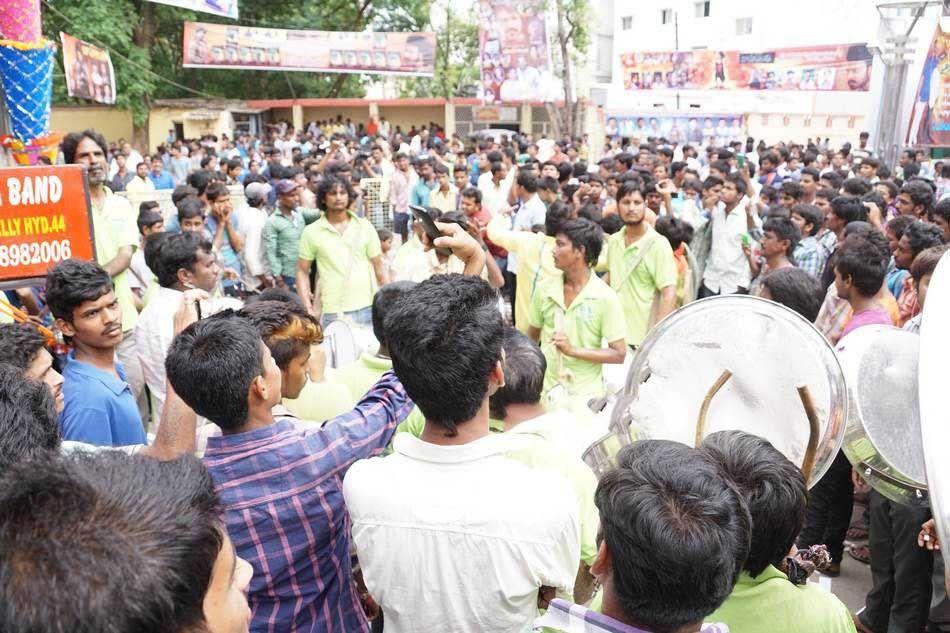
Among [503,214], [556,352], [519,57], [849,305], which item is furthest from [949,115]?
[556,352]

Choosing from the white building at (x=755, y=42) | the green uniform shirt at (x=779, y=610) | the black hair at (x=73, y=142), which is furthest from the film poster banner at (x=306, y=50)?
the green uniform shirt at (x=779, y=610)

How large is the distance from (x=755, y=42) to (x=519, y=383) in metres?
33.4

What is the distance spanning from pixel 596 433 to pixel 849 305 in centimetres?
214

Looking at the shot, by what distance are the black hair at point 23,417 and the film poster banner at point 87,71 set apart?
27.9 feet

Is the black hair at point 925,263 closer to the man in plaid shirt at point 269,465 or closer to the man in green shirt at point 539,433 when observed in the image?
the man in green shirt at point 539,433

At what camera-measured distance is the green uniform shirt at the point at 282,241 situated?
656 centimetres

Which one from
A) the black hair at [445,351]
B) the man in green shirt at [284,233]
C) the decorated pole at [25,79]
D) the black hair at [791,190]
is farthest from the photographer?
the black hair at [791,190]

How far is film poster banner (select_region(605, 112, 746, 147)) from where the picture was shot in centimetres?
2419

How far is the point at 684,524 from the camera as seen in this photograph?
55.2 inches

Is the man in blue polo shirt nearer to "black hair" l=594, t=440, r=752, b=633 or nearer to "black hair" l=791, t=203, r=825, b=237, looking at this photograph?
"black hair" l=594, t=440, r=752, b=633

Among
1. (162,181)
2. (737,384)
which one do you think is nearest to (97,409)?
(737,384)

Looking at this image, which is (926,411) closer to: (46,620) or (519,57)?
(46,620)

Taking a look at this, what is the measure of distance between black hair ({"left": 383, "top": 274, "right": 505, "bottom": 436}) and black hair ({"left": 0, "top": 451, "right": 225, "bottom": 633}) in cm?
77

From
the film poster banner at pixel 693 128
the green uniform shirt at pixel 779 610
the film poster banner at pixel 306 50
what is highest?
the film poster banner at pixel 306 50
